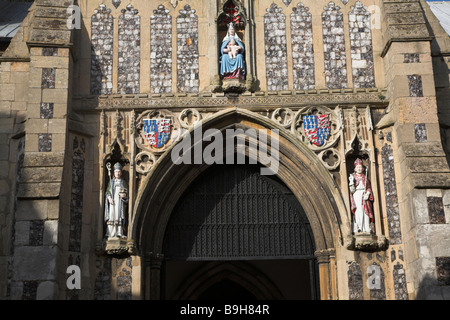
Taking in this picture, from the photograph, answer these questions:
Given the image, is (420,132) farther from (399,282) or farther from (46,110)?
(46,110)

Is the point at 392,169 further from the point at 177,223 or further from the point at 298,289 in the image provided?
the point at 298,289

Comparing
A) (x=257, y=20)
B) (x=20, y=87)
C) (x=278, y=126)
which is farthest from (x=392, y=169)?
(x=20, y=87)

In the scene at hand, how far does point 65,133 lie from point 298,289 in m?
10.2

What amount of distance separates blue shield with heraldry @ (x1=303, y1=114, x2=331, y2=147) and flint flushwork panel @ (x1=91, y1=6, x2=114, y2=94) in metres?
4.40

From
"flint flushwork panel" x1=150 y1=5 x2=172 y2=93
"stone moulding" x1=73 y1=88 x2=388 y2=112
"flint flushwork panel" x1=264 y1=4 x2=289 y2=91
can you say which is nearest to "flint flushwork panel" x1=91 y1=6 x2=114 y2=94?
"stone moulding" x1=73 y1=88 x2=388 y2=112

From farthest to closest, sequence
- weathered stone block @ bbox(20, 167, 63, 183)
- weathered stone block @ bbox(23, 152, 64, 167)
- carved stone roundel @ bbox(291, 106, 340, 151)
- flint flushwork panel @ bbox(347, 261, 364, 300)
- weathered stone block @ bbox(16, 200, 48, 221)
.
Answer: carved stone roundel @ bbox(291, 106, 340, 151)
flint flushwork panel @ bbox(347, 261, 364, 300)
weathered stone block @ bbox(23, 152, 64, 167)
weathered stone block @ bbox(20, 167, 63, 183)
weathered stone block @ bbox(16, 200, 48, 221)

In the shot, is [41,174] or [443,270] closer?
[443,270]

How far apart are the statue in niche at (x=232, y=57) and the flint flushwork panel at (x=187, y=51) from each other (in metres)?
0.61

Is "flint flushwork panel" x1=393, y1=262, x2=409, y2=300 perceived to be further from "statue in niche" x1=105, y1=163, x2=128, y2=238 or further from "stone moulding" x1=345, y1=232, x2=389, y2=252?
"statue in niche" x1=105, y1=163, x2=128, y2=238

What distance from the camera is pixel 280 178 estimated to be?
617 inches

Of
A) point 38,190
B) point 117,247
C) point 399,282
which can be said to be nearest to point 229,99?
point 117,247

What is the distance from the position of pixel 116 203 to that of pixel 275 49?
496 centimetres

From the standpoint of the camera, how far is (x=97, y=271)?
14445 millimetres

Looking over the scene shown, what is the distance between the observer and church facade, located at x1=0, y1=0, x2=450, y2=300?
14453mm
